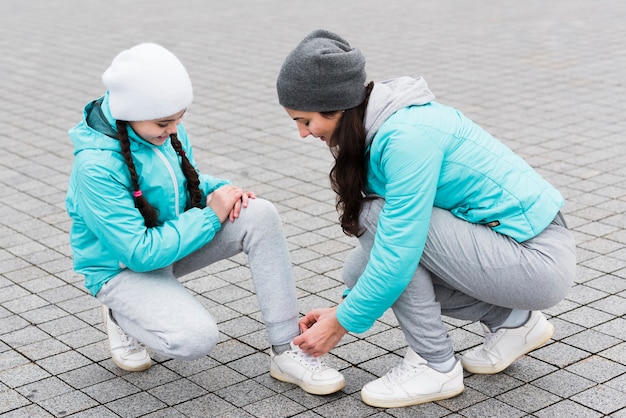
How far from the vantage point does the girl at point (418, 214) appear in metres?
3.09

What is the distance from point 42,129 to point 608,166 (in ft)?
13.5

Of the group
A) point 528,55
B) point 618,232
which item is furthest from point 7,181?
point 528,55

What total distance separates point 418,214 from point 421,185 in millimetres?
96

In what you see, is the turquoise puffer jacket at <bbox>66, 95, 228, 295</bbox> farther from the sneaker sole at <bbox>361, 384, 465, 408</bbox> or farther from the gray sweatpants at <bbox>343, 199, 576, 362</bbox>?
the sneaker sole at <bbox>361, 384, 465, 408</bbox>

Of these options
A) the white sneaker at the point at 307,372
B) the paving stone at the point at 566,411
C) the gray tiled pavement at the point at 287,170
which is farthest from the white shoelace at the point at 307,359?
the paving stone at the point at 566,411

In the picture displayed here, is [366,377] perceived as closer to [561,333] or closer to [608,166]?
[561,333]

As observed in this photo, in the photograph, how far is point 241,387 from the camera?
3.54m

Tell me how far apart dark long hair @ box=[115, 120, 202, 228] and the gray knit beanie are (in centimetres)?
57

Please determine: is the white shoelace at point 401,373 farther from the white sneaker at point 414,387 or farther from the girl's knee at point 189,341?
the girl's knee at point 189,341

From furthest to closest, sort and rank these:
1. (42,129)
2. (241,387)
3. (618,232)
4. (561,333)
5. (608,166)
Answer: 1. (42,129)
2. (608,166)
3. (618,232)
4. (561,333)
5. (241,387)

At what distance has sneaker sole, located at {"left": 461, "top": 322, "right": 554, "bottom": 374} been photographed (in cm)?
355

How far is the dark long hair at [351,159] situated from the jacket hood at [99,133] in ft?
2.25

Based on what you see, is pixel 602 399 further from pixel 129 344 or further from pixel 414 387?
pixel 129 344

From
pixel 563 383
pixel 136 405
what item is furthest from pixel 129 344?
pixel 563 383
